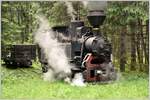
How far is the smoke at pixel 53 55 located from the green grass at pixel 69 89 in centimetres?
39

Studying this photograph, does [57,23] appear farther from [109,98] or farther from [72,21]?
[109,98]

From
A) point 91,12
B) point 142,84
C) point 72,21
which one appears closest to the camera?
point 142,84

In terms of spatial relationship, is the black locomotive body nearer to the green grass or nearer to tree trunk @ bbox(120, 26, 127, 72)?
the green grass

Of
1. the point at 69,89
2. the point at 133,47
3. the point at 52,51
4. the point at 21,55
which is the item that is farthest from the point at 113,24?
the point at 21,55

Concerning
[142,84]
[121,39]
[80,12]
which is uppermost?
[80,12]

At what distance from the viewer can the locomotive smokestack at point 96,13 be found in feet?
39.5

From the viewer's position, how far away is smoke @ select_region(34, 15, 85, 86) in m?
12.9

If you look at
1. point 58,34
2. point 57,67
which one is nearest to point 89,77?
point 57,67

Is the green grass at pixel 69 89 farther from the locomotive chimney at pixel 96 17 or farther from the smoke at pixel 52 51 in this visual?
the locomotive chimney at pixel 96 17

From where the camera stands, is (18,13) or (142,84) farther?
(18,13)

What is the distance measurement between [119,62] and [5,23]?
13.5 feet

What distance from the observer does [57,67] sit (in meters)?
13.0

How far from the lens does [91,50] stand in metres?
12.4

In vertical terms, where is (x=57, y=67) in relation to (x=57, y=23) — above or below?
below
